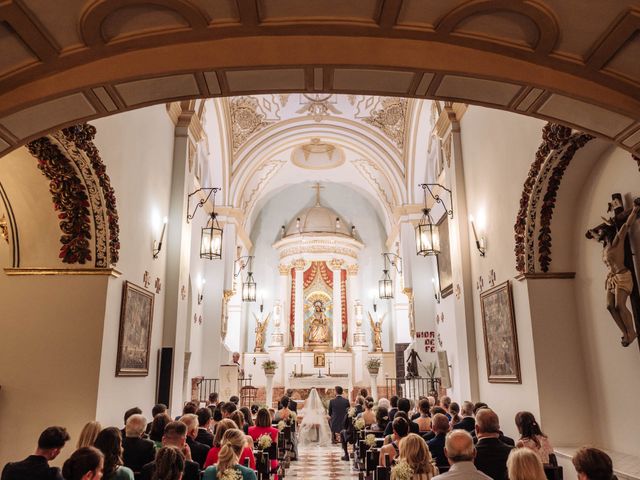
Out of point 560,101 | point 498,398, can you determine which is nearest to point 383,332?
point 498,398

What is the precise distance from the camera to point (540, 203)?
22.4ft

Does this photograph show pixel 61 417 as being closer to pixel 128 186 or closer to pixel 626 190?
pixel 128 186

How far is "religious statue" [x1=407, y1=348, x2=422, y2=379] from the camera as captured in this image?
1381 centimetres

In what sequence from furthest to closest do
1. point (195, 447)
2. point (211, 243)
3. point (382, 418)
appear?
1. point (211, 243)
2. point (382, 418)
3. point (195, 447)

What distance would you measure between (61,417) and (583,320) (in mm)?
6452

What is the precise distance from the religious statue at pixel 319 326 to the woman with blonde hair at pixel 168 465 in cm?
1896

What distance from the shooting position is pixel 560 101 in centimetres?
443

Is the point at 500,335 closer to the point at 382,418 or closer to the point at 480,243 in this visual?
the point at 480,243

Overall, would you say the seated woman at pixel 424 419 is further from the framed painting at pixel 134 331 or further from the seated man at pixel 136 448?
the framed painting at pixel 134 331

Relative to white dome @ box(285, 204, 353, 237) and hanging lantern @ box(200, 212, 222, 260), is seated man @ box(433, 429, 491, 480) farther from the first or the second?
white dome @ box(285, 204, 353, 237)

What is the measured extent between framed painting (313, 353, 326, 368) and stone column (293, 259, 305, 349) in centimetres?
88

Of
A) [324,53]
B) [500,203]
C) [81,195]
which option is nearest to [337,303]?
[500,203]

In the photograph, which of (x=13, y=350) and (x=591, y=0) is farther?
(x=13, y=350)

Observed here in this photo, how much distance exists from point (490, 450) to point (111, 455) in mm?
2825
